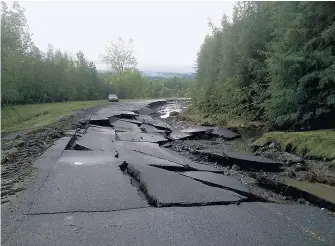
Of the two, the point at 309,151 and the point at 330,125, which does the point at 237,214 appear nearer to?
the point at 309,151

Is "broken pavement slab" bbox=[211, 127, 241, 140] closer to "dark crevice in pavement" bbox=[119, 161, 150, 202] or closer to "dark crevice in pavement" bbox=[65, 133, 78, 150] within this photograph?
"dark crevice in pavement" bbox=[65, 133, 78, 150]

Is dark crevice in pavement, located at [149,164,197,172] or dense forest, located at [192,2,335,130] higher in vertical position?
dense forest, located at [192,2,335,130]

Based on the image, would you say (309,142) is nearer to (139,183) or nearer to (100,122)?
(139,183)

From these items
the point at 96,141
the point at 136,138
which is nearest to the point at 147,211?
the point at 96,141

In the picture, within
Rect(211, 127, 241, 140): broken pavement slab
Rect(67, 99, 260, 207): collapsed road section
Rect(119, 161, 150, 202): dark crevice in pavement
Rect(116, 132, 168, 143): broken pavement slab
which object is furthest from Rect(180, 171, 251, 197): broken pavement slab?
Rect(211, 127, 241, 140): broken pavement slab

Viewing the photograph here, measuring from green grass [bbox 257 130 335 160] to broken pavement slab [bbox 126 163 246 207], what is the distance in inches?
149

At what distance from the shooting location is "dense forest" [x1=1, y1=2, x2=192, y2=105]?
106 ft

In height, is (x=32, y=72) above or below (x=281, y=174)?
above

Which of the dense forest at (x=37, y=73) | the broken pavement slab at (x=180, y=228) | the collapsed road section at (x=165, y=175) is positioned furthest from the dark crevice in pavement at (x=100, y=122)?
the dense forest at (x=37, y=73)

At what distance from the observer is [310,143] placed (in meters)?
8.46

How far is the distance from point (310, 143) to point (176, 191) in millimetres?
5136

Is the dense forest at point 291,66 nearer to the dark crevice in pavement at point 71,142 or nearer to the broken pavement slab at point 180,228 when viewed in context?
the broken pavement slab at point 180,228

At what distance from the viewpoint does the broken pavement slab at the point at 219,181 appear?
5.41 metres

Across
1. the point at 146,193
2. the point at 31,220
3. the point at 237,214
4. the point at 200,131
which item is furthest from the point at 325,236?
the point at 200,131
